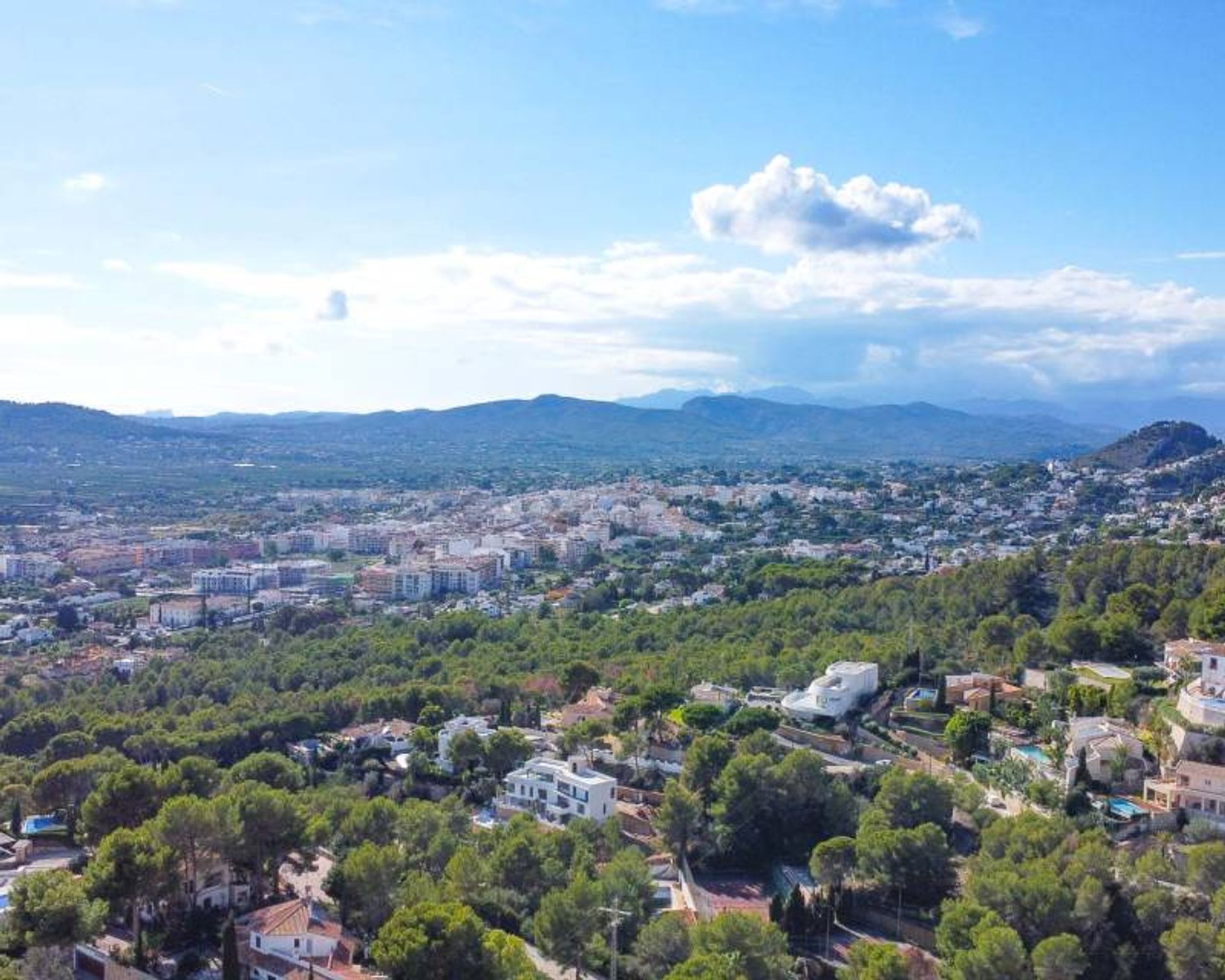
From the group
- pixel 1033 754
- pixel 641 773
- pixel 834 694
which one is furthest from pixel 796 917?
pixel 834 694

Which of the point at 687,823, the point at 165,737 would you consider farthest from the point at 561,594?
the point at 687,823

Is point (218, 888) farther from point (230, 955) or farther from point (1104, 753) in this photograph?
point (1104, 753)

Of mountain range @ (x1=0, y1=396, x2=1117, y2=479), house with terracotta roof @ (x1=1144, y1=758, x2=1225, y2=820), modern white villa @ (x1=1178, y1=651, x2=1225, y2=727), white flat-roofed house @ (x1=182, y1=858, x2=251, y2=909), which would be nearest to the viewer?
white flat-roofed house @ (x1=182, y1=858, x2=251, y2=909)

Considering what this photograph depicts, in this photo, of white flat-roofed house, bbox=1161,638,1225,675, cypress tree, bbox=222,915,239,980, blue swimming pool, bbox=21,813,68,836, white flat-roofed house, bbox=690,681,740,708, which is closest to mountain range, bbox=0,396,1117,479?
white flat-roofed house, bbox=690,681,740,708

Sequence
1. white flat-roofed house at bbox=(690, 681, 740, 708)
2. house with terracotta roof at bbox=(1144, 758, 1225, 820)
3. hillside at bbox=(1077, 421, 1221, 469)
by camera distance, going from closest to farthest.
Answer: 1. house with terracotta roof at bbox=(1144, 758, 1225, 820)
2. white flat-roofed house at bbox=(690, 681, 740, 708)
3. hillside at bbox=(1077, 421, 1221, 469)

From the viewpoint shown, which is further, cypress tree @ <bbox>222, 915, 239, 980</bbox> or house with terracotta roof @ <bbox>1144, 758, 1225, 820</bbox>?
house with terracotta roof @ <bbox>1144, 758, 1225, 820</bbox>

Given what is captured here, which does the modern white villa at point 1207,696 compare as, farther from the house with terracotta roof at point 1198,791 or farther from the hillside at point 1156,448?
the hillside at point 1156,448

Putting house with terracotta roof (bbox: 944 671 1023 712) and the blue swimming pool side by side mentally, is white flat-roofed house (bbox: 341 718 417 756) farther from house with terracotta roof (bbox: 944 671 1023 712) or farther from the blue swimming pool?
house with terracotta roof (bbox: 944 671 1023 712)
